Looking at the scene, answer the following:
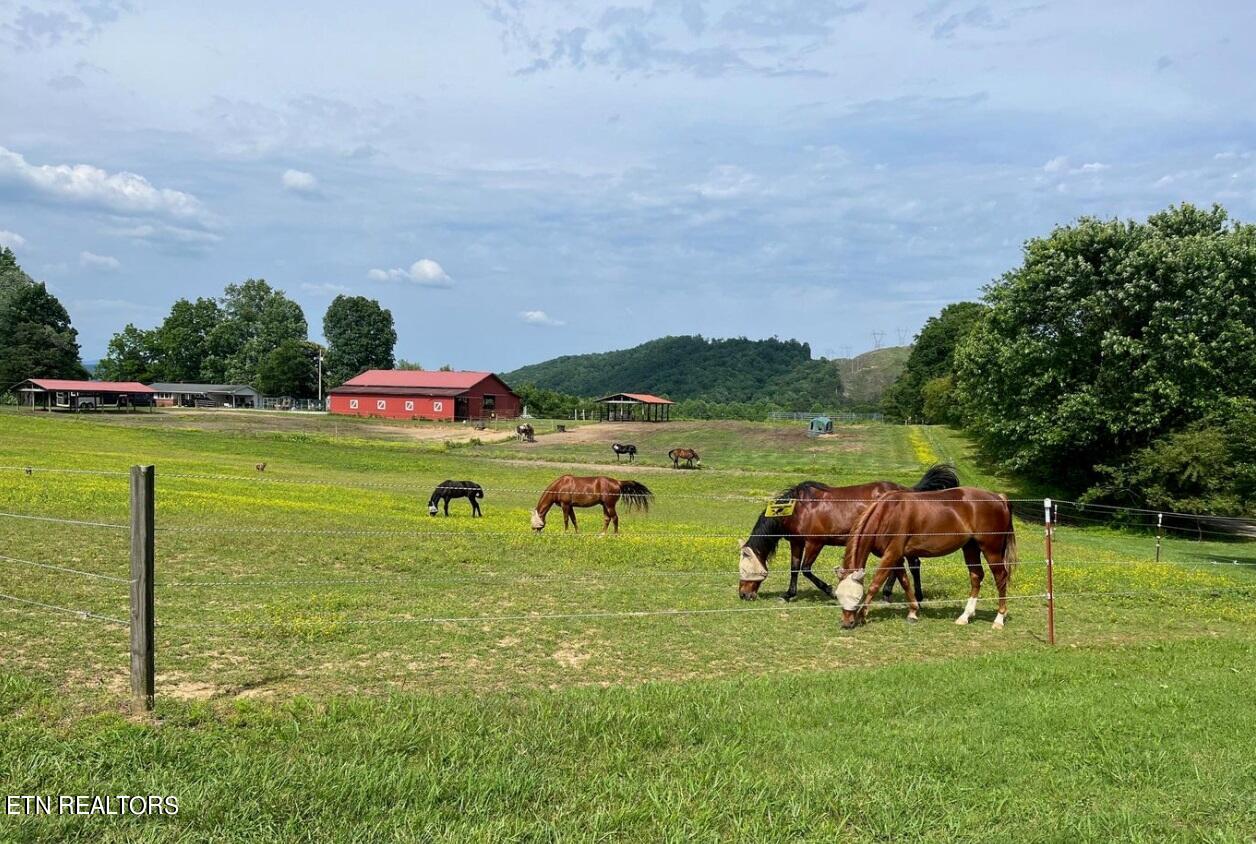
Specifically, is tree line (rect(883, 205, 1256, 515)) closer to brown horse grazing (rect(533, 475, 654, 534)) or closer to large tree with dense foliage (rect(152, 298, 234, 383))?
brown horse grazing (rect(533, 475, 654, 534))

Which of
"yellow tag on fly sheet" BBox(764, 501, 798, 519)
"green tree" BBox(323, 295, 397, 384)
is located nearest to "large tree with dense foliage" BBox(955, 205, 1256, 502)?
"yellow tag on fly sheet" BBox(764, 501, 798, 519)

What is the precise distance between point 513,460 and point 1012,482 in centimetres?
2756

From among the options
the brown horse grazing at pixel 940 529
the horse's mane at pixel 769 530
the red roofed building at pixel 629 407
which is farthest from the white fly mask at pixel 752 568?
the red roofed building at pixel 629 407

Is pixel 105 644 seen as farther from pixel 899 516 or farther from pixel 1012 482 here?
pixel 1012 482

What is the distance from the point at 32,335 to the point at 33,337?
0.39 meters

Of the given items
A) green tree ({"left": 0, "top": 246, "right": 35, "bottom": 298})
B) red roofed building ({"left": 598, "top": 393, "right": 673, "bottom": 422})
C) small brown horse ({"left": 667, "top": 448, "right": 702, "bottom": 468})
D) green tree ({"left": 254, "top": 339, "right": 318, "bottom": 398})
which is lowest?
small brown horse ({"left": 667, "top": 448, "right": 702, "bottom": 468})

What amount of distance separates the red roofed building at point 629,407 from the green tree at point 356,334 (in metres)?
41.4

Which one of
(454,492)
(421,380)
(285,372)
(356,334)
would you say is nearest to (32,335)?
(285,372)

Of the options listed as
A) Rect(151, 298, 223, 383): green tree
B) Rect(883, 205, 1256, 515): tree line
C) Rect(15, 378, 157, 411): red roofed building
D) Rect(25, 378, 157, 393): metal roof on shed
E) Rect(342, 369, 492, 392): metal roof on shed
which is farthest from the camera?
Rect(151, 298, 223, 383): green tree

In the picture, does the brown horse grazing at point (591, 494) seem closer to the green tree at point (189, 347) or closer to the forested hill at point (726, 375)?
the green tree at point (189, 347)

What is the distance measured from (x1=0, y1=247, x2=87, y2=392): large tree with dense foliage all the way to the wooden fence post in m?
104

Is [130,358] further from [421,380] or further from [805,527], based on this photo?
[805,527]

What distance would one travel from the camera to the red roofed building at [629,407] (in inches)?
3430

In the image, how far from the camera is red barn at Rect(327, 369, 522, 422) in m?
80.4
